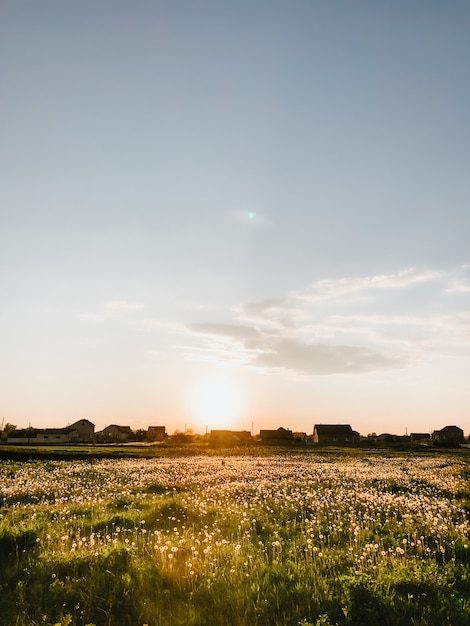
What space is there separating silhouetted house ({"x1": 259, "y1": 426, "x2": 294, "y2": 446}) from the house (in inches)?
382

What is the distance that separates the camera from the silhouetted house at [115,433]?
18750 cm

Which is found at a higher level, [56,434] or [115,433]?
[56,434]

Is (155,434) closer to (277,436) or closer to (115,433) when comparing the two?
(115,433)

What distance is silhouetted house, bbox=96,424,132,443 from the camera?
615 feet

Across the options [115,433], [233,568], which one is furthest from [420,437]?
[233,568]

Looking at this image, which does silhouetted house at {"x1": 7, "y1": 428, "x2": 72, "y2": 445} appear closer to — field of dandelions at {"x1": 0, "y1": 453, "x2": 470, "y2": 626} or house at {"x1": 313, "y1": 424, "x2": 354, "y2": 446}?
house at {"x1": 313, "y1": 424, "x2": 354, "y2": 446}

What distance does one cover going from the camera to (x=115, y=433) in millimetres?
191500

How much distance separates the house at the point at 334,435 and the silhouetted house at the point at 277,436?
9701 mm

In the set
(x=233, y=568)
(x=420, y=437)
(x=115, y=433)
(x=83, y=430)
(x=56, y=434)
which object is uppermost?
(x=233, y=568)

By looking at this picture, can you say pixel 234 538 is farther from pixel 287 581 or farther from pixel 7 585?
pixel 7 585

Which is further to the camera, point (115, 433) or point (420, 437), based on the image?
point (420, 437)

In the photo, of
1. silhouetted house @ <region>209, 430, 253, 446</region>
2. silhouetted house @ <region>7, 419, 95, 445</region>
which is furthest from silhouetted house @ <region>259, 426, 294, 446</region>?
silhouetted house @ <region>7, 419, 95, 445</region>

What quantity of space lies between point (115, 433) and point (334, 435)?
91016mm

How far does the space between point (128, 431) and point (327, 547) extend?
197 m
